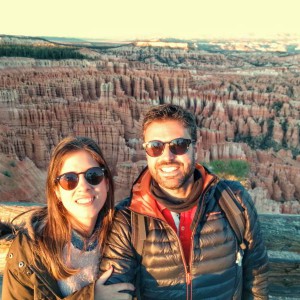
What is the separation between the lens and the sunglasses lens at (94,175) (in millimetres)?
1938

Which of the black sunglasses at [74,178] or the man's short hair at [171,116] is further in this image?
the man's short hair at [171,116]

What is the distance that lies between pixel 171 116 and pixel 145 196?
44 cm

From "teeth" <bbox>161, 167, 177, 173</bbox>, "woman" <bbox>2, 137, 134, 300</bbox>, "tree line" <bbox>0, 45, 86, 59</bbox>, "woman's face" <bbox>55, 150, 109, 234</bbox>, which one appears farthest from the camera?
"tree line" <bbox>0, 45, 86, 59</bbox>

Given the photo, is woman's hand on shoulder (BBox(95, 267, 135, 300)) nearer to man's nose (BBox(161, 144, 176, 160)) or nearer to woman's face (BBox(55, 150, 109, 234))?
woman's face (BBox(55, 150, 109, 234))

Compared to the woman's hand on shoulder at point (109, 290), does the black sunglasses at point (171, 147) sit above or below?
above

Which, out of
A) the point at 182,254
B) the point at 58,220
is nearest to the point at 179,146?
the point at 182,254

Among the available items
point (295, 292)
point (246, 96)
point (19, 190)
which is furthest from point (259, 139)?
point (295, 292)

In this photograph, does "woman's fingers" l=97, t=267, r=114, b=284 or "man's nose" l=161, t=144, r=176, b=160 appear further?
"man's nose" l=161, t=144, r=176, b=160

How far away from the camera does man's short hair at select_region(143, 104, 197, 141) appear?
2.04 m

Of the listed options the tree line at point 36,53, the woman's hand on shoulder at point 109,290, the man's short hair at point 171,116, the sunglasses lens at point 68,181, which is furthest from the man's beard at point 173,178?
the tree line at point 36,53

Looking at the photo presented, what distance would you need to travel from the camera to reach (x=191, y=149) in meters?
2.07

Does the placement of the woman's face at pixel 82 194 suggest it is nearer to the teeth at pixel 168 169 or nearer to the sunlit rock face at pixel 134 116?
the teeth at pixel 168 169

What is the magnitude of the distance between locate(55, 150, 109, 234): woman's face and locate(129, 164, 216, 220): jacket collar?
17cm

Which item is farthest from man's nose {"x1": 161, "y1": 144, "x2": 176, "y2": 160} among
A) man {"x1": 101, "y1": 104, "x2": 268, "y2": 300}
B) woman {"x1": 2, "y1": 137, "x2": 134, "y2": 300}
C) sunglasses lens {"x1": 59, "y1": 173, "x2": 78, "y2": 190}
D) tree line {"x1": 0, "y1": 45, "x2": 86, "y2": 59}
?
tree line {"x1": 0, "y1": 45, "x2": 86, "y2": 59}
